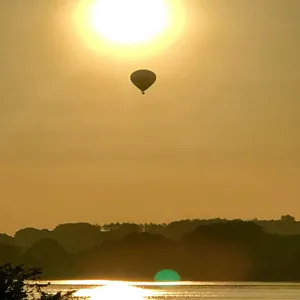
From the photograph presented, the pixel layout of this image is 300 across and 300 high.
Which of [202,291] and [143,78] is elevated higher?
[202,291]

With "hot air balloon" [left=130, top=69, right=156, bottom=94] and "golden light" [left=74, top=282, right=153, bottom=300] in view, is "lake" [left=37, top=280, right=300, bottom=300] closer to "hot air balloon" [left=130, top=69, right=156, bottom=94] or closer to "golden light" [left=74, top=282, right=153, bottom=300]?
"golden light" [left=74, top=282, right=153, bottom=300]

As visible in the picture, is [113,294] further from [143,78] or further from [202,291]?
[143,78]

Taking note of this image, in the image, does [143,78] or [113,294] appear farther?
[113,294]

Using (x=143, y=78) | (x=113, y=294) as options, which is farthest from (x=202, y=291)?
(x=143, y=78)

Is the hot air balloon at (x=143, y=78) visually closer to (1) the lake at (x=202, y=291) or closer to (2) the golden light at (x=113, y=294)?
(2) the golden light at (x=113, y=294)

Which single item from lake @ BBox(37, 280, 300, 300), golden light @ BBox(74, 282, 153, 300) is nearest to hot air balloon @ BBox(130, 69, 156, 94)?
golden light @ BBox(74, 282, 153, 300)

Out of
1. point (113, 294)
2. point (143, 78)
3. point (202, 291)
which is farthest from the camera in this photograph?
point (202, 291)

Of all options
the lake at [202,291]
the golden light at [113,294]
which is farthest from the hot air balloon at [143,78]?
the lake at [202,291]

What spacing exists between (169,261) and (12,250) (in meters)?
29.7

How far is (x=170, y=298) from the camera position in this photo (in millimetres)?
113188

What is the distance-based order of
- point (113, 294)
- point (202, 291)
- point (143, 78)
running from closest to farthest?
point (143, 78) → point (113, 294) → point (202, 291)

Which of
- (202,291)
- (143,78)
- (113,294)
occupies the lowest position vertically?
(143,78)

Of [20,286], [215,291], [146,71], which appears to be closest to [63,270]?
[215,291]

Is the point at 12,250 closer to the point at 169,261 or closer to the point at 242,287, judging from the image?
the point at 169,261
